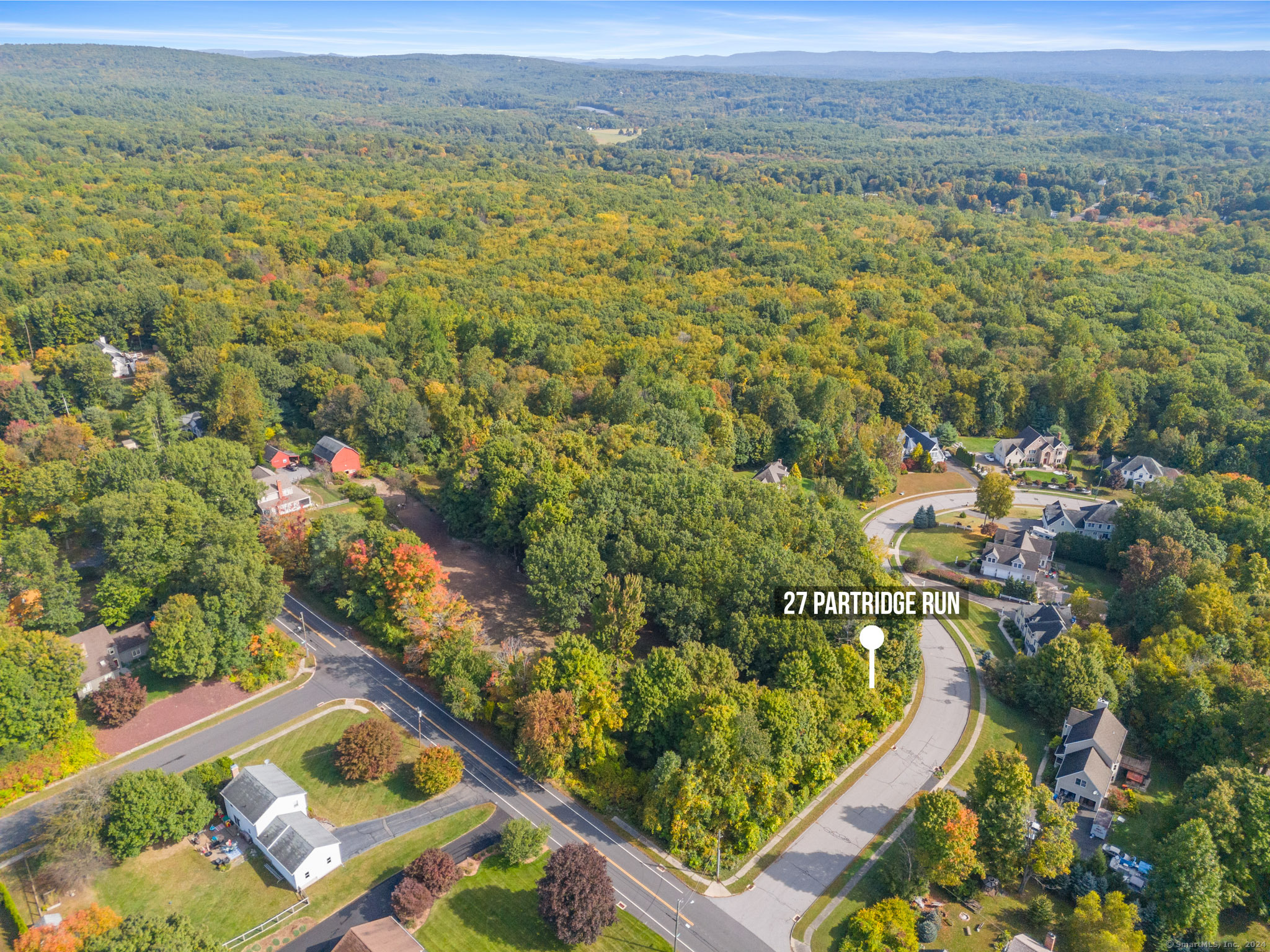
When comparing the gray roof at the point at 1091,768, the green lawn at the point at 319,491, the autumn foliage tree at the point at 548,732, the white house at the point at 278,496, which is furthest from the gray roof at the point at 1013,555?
the white house at the point at 278,496

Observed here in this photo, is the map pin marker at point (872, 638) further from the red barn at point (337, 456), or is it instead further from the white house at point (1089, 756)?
the red barn at point (337, 456)

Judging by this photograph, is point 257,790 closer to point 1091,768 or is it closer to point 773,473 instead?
point 1091,768

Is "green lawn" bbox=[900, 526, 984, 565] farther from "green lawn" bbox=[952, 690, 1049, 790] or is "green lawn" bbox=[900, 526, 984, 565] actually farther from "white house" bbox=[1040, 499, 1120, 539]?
"green lawn" bbox=[952, 690, 1049, 790]

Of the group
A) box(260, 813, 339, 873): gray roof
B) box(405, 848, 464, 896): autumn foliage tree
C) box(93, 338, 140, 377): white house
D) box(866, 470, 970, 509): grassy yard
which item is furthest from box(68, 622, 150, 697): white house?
box(866, 470, 970, 509): grassy yard

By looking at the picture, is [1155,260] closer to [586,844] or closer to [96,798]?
[586,844]

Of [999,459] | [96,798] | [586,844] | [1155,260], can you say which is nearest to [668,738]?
[586,844]

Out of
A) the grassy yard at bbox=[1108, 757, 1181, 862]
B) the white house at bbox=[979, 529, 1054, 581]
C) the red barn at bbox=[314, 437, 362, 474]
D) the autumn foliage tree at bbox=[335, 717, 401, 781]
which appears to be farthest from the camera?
the red barn at bbox=[314, 437, 362, 474]
